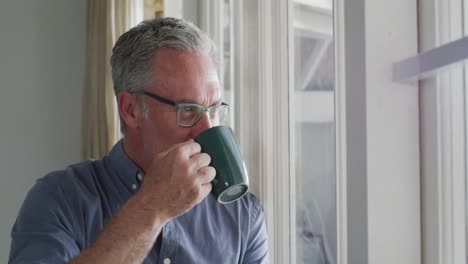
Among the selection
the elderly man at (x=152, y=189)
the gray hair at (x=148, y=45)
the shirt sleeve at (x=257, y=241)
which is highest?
the gray hair at (x=148, y=45)

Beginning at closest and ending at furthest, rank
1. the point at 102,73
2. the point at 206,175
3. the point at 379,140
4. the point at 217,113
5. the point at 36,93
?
1. the point at 379,140
2. the point at 206,175
3. the point at 217,113
4. the point at 102,73
5. the point at 36,93

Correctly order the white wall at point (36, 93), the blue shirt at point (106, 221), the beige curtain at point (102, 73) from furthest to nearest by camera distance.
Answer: the white wall at point (36, 93), the beige curtain at point (102, 73), the blue shirt at point (106, 221)

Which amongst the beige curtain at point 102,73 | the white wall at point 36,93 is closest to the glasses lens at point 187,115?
the beige curtain at point 102,73

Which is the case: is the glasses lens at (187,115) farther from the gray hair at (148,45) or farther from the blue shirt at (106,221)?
the blue shirt at (106,221)

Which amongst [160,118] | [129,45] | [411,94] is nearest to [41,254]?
[160,118]

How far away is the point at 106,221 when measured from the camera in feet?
3.93

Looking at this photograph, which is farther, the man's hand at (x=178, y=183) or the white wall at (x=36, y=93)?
the white wall at (x=36, y=93)

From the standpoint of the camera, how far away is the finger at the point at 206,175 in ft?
3.04

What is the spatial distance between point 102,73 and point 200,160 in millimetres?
1640

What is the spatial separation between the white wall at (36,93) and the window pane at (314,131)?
2.23 meters

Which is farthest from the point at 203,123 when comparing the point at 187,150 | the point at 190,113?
the point at 187,150

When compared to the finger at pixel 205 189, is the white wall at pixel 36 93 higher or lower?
higher

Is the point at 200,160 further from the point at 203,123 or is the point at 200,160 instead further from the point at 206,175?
the point at 203,123

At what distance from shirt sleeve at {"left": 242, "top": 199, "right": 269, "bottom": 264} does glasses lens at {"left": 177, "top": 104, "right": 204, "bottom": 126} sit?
13.4 inches
